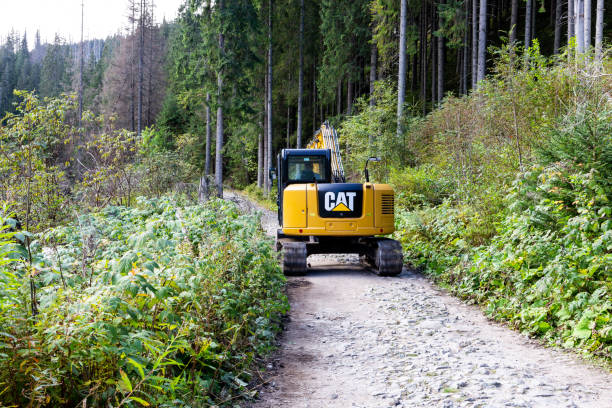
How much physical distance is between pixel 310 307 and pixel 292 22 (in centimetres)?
2563

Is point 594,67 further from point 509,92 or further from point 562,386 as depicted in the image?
point 562,386

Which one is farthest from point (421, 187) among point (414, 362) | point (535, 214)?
point (414, 362)

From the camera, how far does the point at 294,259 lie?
9.27m

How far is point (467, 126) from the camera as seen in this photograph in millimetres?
11539

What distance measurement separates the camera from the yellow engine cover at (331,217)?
9.51m

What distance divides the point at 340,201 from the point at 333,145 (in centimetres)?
588

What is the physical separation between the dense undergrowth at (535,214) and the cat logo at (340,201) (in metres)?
1.93

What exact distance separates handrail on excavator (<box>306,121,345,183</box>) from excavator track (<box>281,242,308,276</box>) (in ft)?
11.0

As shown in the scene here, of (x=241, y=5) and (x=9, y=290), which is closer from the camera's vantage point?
(x=9, y=290)

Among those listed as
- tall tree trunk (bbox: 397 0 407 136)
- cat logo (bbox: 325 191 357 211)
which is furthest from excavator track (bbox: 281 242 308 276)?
tall tree trunk (bbox: 397 0 407 136)

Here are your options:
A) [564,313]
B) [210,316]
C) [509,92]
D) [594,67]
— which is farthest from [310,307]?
[594,67]

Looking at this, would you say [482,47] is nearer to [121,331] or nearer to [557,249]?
[557,249]

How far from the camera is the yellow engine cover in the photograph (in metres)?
9.51

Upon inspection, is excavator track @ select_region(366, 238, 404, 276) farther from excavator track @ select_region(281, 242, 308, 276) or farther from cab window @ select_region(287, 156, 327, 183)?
cab window @ select_region(287, 156, 327, 183)
